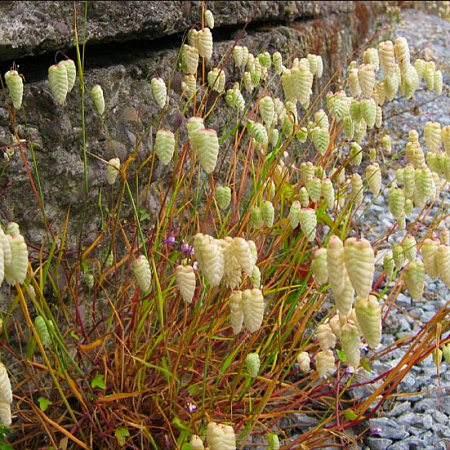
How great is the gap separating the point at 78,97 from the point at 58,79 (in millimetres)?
437

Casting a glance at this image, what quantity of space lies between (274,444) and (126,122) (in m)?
1.05

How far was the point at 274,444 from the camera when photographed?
1447mm

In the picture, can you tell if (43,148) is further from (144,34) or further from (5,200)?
(144,34)

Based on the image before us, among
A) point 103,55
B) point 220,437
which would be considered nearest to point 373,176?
point 220,437

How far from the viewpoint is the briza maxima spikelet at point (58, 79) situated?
4.36 feet

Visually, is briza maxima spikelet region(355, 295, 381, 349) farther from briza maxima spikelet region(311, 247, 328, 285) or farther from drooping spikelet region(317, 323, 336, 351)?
drooping spikelet region(317, 323, 336, 351)

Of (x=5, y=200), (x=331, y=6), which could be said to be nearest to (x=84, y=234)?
(x=5, y=200)

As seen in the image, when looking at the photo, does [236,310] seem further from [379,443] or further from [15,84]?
[379,443]

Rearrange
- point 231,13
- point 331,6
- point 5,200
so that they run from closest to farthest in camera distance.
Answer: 1. point 5,200
2. point 231,13
3. point 331,6

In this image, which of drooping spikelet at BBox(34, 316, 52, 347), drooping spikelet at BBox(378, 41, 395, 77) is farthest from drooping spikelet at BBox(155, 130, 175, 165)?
drooping spikelet at BBox(378, 41, 395, 77)

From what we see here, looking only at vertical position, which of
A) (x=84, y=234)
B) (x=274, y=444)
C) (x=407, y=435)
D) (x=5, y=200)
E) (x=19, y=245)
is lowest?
(x=407, y=435)

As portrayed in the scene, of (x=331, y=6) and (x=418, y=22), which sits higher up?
(x=331, y=6)

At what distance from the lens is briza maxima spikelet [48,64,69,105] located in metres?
1.33

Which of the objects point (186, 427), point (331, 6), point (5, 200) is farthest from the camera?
point (331, 6)
